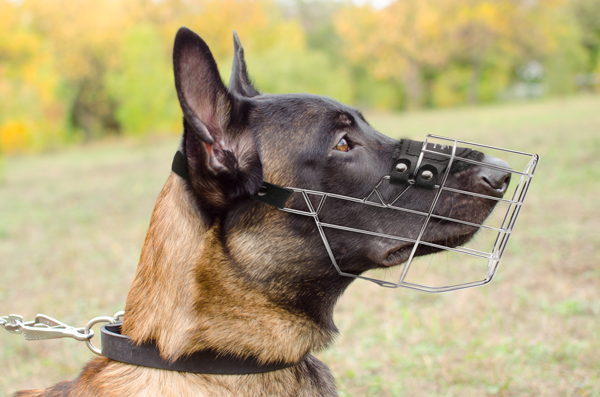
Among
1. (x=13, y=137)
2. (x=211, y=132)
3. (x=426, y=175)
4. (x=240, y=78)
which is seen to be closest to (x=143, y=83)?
(x=13, y=137)

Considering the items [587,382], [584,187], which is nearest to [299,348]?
[587,382]

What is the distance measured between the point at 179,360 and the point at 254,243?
0.55 metres

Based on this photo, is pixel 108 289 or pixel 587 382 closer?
pixel 587 382

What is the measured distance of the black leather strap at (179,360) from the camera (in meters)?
1.95

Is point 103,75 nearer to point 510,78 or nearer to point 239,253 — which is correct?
point 239,253

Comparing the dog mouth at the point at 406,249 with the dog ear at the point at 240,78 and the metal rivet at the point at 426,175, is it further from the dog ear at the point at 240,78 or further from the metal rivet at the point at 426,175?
the dog ear at the point at 240,78

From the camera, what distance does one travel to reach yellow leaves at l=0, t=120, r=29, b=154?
27.4 meters

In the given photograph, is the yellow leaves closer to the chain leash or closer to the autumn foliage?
the autumn foliage

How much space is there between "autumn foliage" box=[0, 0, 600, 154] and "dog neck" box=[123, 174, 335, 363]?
73.8 ft

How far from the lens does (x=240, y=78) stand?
7.96ft

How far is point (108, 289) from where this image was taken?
5.59 m

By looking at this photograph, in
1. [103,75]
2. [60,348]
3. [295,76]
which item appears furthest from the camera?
[103,75]

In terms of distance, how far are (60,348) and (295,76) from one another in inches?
1125

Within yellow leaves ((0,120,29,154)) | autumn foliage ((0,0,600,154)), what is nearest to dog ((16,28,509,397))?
autumn foliage ((0,0,600,154))
